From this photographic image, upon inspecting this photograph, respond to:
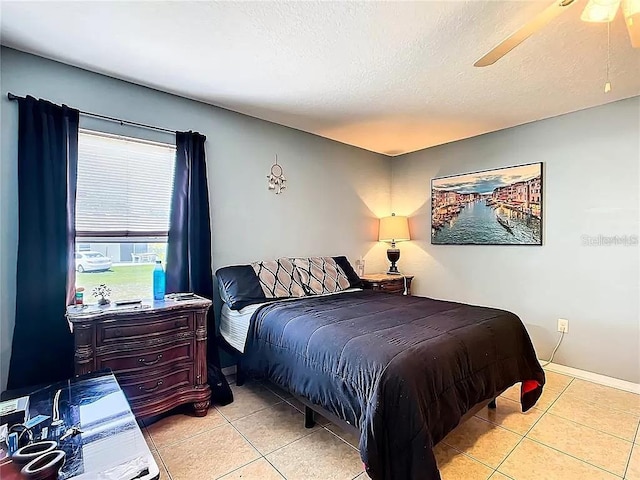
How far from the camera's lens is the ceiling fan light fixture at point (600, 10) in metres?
1.34

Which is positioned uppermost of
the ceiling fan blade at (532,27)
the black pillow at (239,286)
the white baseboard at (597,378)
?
the ceiling fan blade at (532,27)

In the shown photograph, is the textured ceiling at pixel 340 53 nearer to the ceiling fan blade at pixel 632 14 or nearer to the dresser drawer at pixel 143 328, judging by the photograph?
the ceiling fan blade at pixel 632 14

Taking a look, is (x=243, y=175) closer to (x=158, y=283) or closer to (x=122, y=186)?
(x=122, y=186)

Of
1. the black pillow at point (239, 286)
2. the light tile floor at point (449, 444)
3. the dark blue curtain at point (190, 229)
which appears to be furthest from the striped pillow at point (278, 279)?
the light tile floor at point (449, 444)

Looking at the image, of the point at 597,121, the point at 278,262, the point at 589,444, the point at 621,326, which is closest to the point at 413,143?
the point at 597,121

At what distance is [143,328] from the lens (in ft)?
6.88

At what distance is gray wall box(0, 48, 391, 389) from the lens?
2.09 m

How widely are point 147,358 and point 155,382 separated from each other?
16 cm

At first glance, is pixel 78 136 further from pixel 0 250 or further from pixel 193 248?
pixel 193 248

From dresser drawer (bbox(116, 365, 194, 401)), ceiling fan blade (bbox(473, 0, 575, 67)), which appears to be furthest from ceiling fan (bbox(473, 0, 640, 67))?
dresser drawer (bbox(116, 365, 194, 401))

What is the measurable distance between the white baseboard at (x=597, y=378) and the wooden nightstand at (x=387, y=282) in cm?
157

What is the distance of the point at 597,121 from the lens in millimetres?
2908

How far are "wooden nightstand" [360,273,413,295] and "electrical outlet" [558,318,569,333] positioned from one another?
1.53 metres

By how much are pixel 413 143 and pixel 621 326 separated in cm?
258
